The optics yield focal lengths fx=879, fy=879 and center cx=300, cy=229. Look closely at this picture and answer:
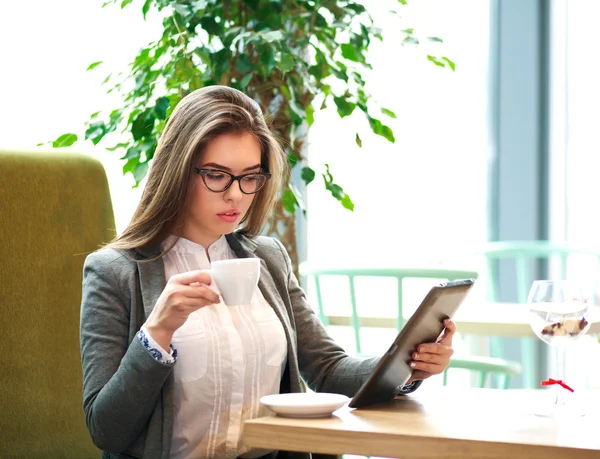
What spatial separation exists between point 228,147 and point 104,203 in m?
0.47

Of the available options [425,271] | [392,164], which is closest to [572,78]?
[392,164]

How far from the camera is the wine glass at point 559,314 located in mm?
1453

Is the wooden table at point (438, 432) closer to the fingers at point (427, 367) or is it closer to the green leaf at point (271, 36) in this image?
the fingers at point (427, 367)

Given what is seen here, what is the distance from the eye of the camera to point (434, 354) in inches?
58.4

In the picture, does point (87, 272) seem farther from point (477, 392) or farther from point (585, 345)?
point (585, 345)

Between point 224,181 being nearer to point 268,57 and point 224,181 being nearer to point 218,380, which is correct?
point 218,380

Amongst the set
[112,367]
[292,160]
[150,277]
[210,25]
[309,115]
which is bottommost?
[112,367]

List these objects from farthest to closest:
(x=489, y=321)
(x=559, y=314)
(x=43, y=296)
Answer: (x=489, y=321) < (x=43, y=296) < (x=559, y=314)

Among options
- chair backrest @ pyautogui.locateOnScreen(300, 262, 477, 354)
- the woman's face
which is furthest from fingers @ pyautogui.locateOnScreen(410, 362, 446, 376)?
chair backrest @ pyautogui.locateOnScreen(300, 262, 477, 354)

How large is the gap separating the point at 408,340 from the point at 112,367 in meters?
0.51

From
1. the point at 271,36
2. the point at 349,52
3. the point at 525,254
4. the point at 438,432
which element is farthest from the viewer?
the point at 525,254

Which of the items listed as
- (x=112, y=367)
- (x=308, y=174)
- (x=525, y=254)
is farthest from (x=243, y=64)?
(x=525, y=254)

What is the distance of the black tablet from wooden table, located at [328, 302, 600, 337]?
1050mm

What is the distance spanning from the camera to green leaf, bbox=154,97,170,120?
2.29 meters
